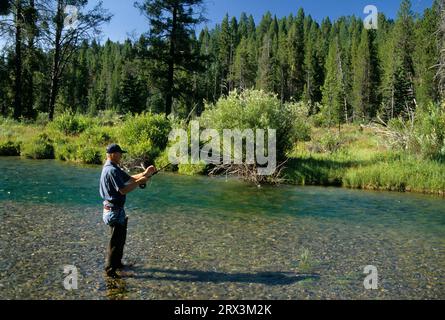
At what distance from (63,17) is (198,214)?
99.5 feet

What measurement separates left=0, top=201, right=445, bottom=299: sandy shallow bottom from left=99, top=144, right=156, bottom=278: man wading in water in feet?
1.31

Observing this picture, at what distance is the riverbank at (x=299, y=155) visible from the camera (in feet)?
63.6

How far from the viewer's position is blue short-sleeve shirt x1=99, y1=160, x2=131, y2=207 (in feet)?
25.0

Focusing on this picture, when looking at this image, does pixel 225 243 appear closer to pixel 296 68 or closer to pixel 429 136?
pixel 429 136

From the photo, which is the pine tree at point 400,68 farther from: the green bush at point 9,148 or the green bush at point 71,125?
the green bush at point 9,148

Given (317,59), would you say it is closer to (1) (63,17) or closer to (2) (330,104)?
(2) (330,104)

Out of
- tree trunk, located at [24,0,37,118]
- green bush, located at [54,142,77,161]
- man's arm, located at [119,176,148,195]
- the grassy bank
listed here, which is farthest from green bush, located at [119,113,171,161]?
man's arm, located at [119,176,148,195]

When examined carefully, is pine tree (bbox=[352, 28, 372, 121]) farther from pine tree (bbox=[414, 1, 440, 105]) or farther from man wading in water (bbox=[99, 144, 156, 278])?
man wading in water (bbox=[99, 144, 156, 278])

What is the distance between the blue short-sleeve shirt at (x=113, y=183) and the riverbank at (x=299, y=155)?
520 inches

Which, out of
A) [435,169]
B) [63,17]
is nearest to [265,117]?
[435,169]

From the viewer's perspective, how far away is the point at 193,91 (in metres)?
37.1

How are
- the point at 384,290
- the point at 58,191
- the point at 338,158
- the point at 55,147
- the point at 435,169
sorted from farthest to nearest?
the point at 55,147 → the point at 338,158 → the point at 435,169 → the point at 58,191 → the point at 384,290

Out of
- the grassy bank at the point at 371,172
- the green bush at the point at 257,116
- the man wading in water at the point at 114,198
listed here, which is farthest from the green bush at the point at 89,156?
the man wading in water at the point at 114,198
